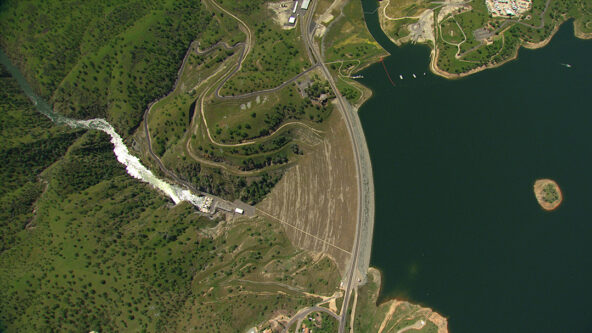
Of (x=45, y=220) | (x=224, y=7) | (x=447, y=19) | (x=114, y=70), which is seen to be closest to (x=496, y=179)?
(x=447, y=19)

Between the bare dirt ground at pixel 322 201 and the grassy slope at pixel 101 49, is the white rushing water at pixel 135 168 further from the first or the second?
the bare dirt ground at pixel 322 201

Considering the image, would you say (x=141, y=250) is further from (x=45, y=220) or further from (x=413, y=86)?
(x=413, y=86)

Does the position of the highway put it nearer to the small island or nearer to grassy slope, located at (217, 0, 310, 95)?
grassy slope, located at (217, 0, 310, 95)

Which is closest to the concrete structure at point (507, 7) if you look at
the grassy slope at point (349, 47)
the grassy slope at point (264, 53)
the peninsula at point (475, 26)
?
the peninsula at point (475, 26)

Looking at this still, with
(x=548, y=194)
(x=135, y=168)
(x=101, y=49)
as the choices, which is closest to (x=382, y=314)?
(x=548, y=194)

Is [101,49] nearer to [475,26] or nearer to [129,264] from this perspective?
[129,264]

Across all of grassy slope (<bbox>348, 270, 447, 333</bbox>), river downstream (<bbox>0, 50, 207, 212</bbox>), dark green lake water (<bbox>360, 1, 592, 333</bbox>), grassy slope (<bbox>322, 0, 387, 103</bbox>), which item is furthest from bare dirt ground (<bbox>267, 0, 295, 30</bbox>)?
grassy slope (<bbox>348, 270, 447, 333</bbox>)
